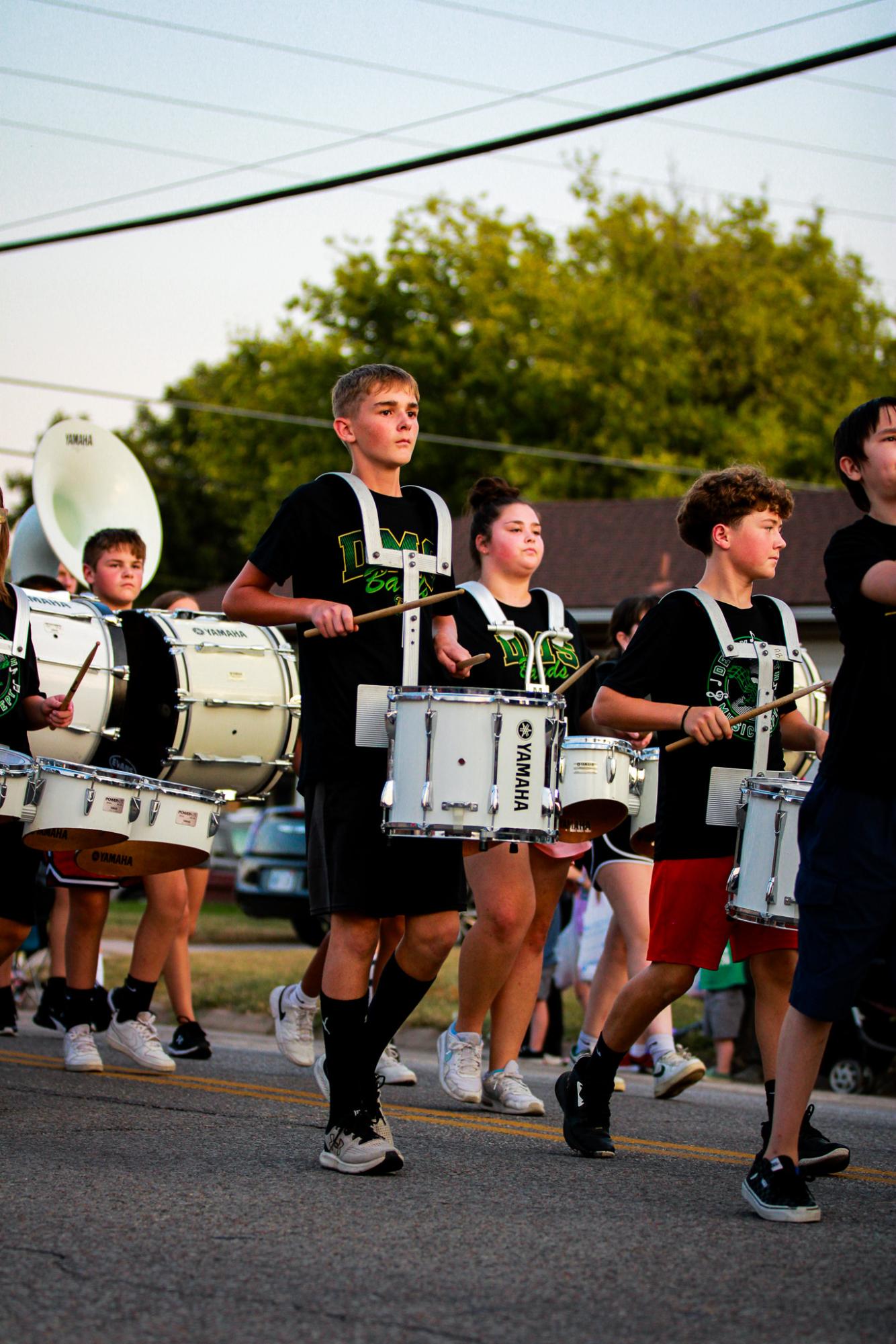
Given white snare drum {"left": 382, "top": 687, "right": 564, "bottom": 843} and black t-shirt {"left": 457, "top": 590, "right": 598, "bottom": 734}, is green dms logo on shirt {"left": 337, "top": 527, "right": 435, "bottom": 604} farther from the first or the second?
black t-shirt {"left": 457, "top": 590, "right": 598, "bottom": 734}

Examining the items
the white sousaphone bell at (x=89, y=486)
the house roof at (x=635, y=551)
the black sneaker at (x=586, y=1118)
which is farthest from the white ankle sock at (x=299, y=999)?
the house roof at (x=635, y=551)

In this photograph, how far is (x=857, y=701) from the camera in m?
4.48

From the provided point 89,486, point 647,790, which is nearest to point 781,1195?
point 647,790

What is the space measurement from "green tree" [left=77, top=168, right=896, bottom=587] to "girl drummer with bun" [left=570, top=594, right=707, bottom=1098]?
3385 centimetres

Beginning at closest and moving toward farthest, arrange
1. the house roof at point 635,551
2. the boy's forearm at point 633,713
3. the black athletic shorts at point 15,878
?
1. the boy's forearm at point 633,713
2. the black athletic shorts at point 15,878
3. the house roof at point 635,551


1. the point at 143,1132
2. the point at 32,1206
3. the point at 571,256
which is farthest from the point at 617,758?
the point at 571,256

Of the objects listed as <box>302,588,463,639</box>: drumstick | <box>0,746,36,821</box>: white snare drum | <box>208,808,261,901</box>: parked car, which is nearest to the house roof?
<box>208,808,261,901</box>: parked car

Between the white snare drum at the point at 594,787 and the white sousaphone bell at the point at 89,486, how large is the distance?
5.36 m

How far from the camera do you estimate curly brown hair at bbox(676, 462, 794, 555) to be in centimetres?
578

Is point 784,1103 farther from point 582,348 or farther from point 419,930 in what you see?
point 582,348

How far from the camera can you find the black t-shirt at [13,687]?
6473mm

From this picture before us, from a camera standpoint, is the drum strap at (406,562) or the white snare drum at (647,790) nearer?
the drum strap at (406,562)

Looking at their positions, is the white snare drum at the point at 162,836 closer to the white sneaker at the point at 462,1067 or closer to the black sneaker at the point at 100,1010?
the black sneaker at the point at 100,1010

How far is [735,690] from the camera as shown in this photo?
5617 millimetres
